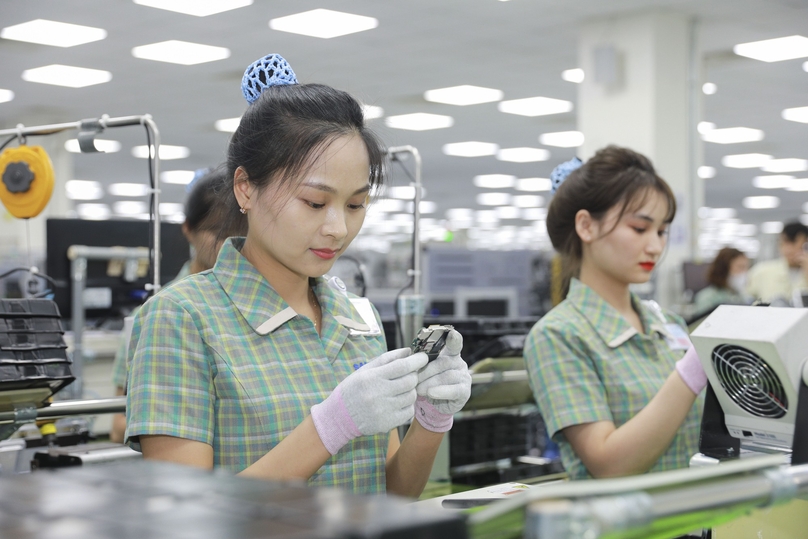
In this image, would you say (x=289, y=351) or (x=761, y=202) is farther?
(x=761, y=202)

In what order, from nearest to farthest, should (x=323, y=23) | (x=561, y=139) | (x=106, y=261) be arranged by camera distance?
→ (x=106, y=261) < (x=323, y=23) < (x=561, y=139)

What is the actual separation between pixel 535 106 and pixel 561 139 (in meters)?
1.90

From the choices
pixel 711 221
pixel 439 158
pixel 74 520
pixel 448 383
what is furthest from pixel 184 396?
pixel 711 221

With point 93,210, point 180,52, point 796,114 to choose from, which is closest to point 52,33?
point 180,52

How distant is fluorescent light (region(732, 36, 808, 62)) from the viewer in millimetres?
6781

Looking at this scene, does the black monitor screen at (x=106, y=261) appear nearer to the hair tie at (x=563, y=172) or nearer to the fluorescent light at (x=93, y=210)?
the hair tie at (x=563, y=172)

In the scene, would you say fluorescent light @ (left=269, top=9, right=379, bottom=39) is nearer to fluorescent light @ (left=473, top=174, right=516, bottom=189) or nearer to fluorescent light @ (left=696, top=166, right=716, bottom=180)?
fluorescent light @ (left=473, top=174, right=516, bottom=189)

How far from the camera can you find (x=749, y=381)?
55.3 inches

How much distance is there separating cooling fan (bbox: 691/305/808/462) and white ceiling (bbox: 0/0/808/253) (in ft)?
8.36

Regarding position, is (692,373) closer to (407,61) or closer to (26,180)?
(26,180)

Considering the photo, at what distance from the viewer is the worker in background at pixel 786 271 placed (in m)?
6.20

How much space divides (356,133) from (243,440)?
51 cm

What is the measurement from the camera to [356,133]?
1.39 metres

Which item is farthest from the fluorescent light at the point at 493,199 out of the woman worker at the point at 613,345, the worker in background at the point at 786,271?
the woman worker at the point at 613,345
